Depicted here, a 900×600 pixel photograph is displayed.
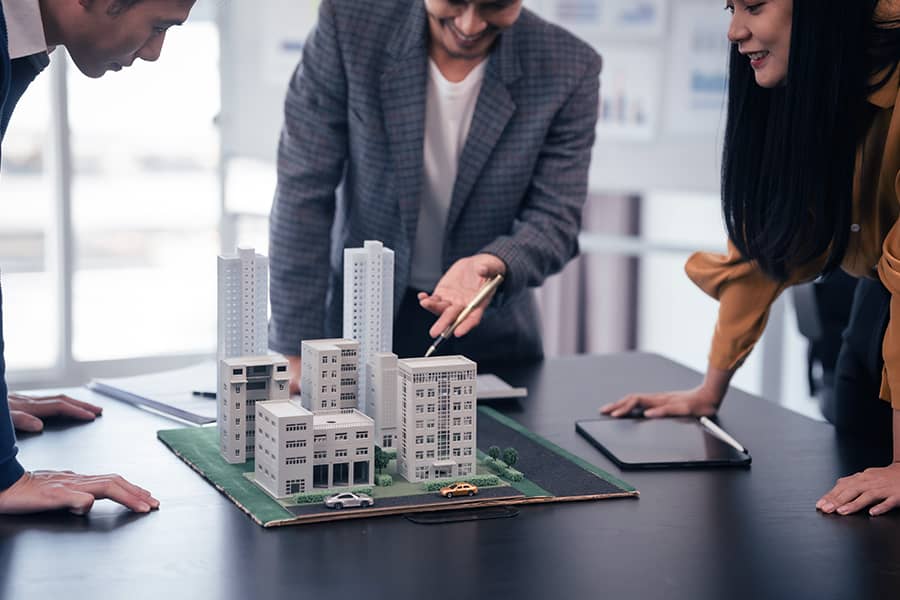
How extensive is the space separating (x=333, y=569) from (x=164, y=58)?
3.35 meters

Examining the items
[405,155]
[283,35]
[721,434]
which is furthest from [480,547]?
[283,35]

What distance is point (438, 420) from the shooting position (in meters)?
1.64

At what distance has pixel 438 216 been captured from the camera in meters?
2.38

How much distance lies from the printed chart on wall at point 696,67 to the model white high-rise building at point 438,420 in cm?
224

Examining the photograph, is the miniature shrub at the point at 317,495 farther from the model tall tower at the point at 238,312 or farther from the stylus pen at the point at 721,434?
the stylus pen at the point at 721,434

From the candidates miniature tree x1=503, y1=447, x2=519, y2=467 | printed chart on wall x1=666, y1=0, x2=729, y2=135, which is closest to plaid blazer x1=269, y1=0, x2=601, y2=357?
miniature tree x1=503, y1=447, x2=519, y2=467

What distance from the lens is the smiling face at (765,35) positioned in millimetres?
1683

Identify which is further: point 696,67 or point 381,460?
point 696,67

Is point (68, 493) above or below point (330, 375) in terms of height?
below

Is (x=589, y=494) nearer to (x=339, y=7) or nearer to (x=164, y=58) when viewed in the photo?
(x=339, y=7)

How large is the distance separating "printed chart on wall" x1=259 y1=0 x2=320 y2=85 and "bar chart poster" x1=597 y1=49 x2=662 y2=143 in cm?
96

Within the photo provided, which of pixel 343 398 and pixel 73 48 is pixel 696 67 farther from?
pixel 73 48

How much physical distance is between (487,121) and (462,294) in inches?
16.4

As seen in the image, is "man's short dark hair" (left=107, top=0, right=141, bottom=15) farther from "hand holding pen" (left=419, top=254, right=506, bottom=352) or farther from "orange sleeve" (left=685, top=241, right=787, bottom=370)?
"orange sleeve" (left=685, top=241, right=787, bottom=370)
